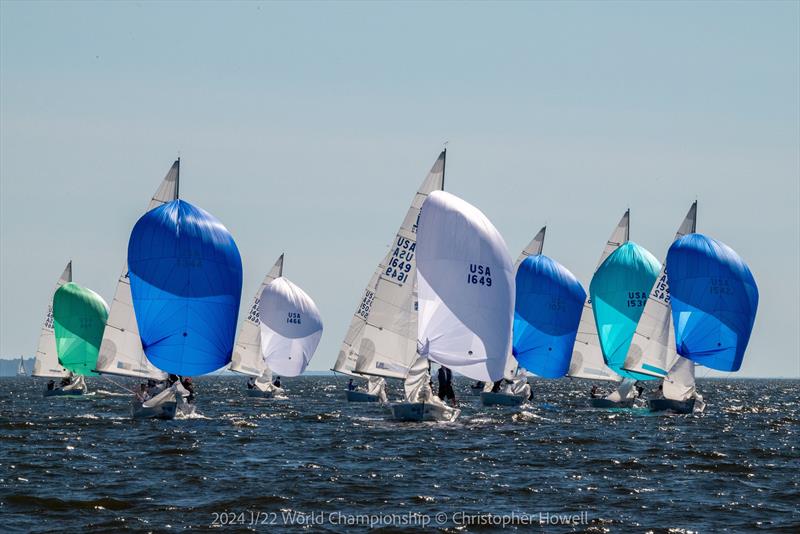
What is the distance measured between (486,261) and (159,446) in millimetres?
12070

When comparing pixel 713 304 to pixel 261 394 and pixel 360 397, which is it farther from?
pixel 261 394

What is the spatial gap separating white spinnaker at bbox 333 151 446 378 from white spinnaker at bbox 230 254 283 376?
3243cm

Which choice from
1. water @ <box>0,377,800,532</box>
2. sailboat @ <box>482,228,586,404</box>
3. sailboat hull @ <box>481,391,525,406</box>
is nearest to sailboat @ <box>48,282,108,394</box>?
sailboat hull @ <box>481,391,525,406</box>

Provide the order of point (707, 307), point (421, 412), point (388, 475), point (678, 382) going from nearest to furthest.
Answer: point (388, 475) → point (421, 412) → point (707, 307) → point (678, 382)

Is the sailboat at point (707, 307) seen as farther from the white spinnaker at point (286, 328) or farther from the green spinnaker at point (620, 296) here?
the white spinnaker at point (286, 328)

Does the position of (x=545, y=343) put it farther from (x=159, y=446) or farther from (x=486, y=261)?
(x=159, y=446)

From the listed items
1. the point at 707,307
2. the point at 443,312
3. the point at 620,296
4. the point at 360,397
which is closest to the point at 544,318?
the point at 620,296

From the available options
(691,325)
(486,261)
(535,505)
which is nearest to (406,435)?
(486,261)

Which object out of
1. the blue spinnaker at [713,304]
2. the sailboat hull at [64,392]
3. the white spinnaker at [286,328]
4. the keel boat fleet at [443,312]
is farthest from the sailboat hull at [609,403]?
the sailboat hull at [64,392]

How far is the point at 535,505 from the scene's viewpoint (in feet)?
76.8

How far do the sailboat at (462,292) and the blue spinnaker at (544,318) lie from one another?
2298 centimetres

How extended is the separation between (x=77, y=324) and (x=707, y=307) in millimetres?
32985

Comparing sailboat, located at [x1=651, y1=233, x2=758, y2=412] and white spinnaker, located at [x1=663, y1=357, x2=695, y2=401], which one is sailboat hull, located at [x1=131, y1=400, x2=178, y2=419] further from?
sailboat, located at [x1=651, y1=233, x2=758, y2=412]

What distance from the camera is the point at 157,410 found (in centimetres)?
4169
